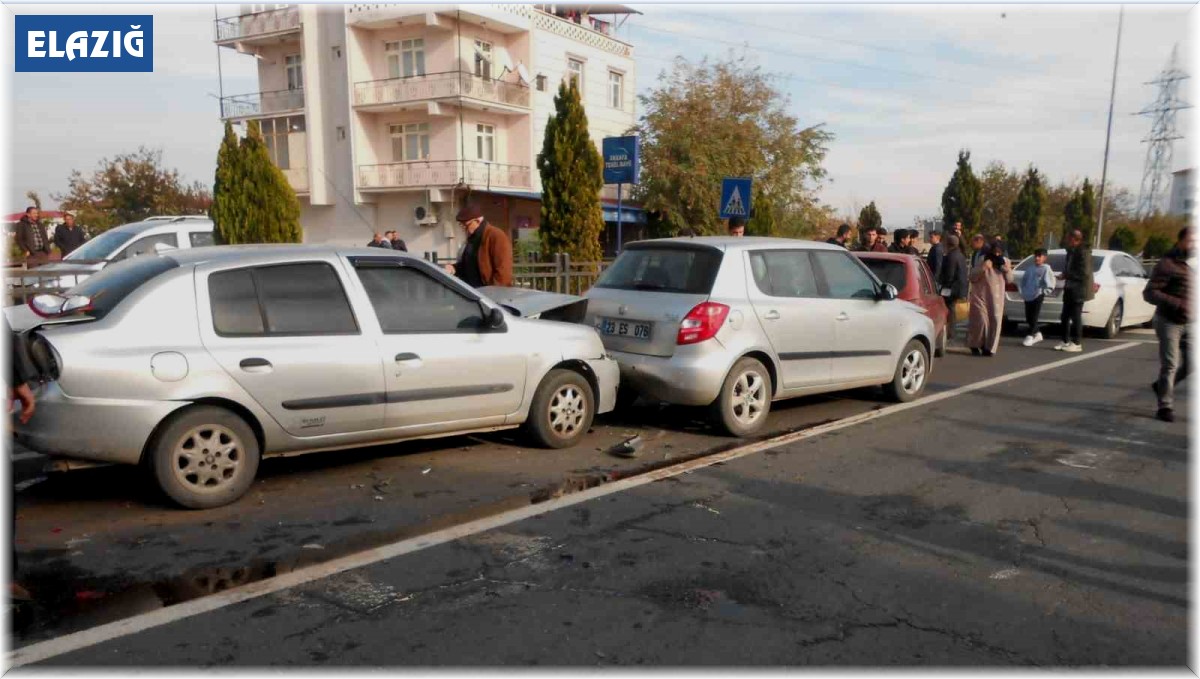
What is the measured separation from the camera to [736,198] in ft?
46.1

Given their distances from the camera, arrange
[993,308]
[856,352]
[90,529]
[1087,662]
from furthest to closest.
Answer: [993,308] < [856,352] < [90,529] < [1087,662]

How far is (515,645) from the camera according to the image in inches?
141

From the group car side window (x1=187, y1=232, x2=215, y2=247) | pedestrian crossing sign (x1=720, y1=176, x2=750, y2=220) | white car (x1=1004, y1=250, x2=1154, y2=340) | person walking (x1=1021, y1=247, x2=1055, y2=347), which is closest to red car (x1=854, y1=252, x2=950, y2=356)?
pedestrian crossing sign (x1=720, y1=176, x2=750, y2=220)

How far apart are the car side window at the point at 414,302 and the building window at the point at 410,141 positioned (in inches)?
1077

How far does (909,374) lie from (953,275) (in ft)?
16.3

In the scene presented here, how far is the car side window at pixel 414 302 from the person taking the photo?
235 inches

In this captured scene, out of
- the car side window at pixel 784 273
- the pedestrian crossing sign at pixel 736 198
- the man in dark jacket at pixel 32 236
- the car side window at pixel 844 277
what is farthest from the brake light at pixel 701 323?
the man in dark jacket at pixel 32 236

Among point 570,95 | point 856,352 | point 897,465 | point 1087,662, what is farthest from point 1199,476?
point 570,95

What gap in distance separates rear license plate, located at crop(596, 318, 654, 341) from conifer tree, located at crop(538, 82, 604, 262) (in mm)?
14773

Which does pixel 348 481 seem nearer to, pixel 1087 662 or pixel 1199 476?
pixel 1087 662

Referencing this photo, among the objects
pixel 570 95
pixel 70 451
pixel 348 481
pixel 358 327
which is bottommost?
pixel 348 481

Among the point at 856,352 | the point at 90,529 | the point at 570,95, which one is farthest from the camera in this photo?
the point at 570,95

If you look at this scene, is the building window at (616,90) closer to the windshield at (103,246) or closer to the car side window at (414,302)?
the windshield at (103,246)

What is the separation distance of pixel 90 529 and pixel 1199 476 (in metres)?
7.31
